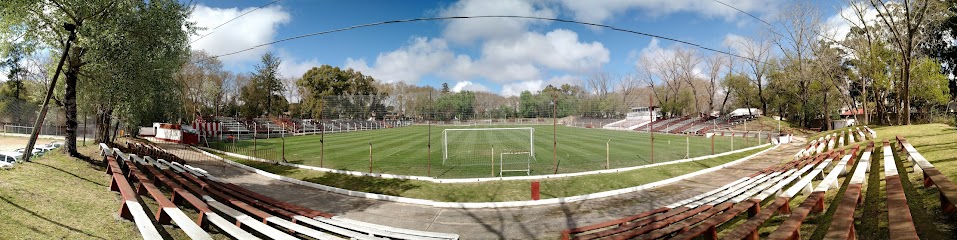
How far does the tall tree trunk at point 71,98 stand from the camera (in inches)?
441

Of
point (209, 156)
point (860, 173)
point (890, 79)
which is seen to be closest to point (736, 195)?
point (860, 173)

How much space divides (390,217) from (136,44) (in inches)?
377

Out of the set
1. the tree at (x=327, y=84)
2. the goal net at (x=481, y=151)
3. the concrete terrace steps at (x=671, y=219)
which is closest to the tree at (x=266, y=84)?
the tree at (x=327, y=84)

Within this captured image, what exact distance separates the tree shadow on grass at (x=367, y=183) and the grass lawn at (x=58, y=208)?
233 inches

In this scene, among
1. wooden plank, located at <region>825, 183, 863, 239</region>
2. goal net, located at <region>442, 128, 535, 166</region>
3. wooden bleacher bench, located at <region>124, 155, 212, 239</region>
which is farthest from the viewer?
goal net, located at <region>442, 128, 535, 166</region>

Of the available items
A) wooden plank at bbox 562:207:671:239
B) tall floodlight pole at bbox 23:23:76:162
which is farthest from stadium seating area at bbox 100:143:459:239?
tall floodlight pole at bbox 23:23:76:162

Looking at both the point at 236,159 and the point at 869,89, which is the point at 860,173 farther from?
the point at 869,89

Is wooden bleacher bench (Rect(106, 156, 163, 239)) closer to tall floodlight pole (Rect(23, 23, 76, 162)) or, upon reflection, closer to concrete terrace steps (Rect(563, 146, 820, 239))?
tall floodlight pole (Rect(23, 23, 76, 162))

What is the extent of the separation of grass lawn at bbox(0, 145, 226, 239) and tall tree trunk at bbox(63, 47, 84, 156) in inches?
160

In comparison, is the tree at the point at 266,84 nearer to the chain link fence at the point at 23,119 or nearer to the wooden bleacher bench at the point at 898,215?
the chain link fence at the point at 23,119

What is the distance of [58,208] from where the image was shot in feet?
17.7

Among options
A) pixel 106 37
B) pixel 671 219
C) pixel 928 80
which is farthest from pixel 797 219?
pixel 928 80

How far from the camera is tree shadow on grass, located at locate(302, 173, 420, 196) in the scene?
497 inches

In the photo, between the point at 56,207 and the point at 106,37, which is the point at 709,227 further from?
the point at 106,37
